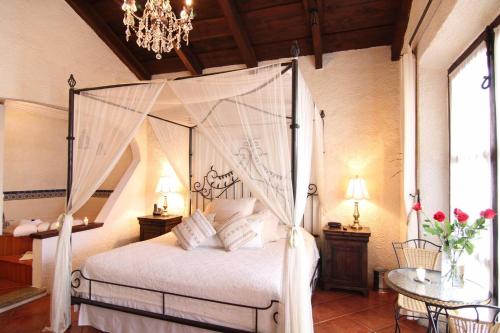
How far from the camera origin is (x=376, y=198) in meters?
3.97

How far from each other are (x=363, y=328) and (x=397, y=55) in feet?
11.0

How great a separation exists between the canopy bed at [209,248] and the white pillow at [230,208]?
2.31 ft

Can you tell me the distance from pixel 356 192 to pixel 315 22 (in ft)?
7.14

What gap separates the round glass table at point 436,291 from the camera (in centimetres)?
185

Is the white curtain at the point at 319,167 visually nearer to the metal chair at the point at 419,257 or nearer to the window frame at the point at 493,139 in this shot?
the metal chair at the point at 419,257

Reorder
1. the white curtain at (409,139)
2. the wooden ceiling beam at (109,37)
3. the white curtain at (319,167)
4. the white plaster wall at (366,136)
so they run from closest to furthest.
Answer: the white curtain at (409,139)
the white curtain at (319,167)
the white plaster wall at (366,136)
the wooden ceiling beam at (109,37)

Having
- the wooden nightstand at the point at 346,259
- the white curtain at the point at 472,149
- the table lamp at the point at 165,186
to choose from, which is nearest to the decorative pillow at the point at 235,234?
the wooden nightstand at the point at 346,259

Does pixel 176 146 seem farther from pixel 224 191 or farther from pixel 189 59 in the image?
pixel 189 59

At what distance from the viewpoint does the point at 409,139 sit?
3.25 m

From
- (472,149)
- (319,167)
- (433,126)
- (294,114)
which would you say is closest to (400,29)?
(433,126)

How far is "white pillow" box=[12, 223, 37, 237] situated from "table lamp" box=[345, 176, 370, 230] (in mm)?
4139

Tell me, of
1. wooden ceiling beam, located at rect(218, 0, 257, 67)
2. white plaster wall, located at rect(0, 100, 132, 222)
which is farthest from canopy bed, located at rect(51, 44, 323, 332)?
white plaster wall, located at rect(0, 100, 132, 222)

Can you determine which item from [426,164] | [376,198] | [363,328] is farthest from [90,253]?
[426,164]

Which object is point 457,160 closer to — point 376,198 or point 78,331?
point 376,198
